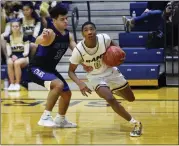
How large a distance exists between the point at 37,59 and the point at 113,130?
115cm

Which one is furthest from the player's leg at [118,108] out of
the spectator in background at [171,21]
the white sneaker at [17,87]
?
the white sneaker at [17,87]

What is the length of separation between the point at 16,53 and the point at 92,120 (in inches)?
148

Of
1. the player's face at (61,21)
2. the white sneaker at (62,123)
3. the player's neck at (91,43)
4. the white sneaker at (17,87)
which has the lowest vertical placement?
the white sneaker at (17,87)

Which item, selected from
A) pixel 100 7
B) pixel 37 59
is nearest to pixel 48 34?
pixel 37 59

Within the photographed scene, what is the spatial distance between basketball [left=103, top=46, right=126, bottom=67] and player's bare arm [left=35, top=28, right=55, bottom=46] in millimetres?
610

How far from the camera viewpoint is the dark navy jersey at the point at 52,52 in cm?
563

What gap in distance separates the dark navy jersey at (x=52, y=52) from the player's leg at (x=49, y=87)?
0.08 metres

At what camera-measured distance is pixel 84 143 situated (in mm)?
4996

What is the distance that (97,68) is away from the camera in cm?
555

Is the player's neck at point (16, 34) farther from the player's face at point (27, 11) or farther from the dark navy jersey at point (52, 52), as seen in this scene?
the dark navy jersey at point (52, 52)

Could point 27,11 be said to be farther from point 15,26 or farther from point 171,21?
point 171,21

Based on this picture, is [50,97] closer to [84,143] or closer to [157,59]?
[84,143]

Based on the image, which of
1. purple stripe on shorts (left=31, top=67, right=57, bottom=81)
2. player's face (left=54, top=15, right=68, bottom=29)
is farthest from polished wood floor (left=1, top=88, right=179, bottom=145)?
player's face (left=54, top=15, right=68, bottom=29)

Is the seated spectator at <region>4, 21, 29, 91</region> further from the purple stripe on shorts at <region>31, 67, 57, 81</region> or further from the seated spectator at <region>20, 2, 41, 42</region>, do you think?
the purple stripe on shorts at <region>31, 67, 57, 81</region>
